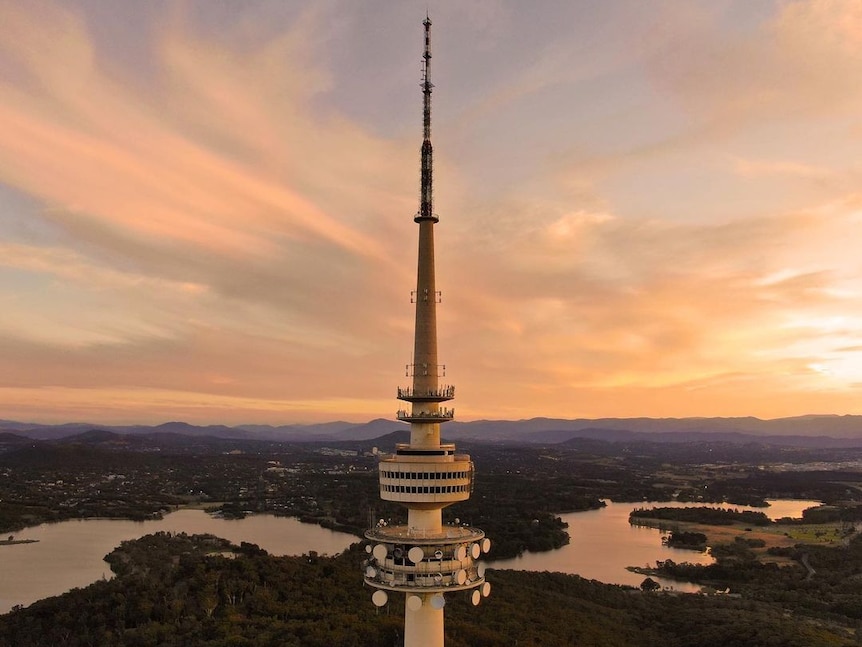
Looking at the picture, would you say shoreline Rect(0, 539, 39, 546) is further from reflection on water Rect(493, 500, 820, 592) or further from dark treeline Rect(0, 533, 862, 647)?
reflection on water Rect(493, 500, 820, 592)

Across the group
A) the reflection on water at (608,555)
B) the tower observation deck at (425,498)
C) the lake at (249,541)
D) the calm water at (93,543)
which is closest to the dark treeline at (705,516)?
the reflection on water at (608,555)

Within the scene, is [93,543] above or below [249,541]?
below

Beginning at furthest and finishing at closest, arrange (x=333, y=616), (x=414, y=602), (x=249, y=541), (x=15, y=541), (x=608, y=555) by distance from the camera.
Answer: (x=15, y=541) → (x=249, y=541) → (x=608, y=555) → (x=333, y=616) → (x=414, y=602)

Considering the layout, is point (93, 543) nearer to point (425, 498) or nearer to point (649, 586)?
point (649, 586)

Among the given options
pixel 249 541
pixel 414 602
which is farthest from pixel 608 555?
pixel 414 602

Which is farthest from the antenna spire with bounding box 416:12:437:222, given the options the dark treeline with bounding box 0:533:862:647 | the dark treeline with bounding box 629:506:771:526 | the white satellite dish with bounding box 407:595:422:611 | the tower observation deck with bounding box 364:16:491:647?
the dark treeline with bounding box 629:506:771:526

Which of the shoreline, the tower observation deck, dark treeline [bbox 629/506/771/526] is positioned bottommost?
the shoreline

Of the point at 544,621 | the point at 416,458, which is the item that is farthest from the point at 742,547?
the point at 416,458

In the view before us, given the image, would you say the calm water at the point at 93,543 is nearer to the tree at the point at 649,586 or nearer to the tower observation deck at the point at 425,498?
the tree at the point at 649,586
